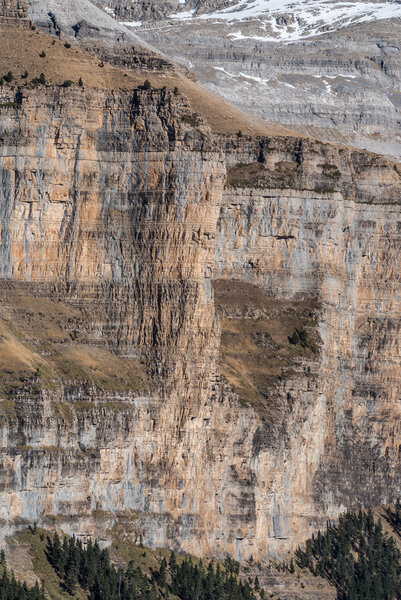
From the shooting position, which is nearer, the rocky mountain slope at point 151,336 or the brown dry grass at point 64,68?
the rocky mountain slope at point 151,336

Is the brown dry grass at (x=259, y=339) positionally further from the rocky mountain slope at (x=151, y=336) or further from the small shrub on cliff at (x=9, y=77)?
the small shrub on cliff at (x=9, y=77)

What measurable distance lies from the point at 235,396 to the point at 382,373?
23.4 metres

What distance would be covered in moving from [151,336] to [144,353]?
1.05m

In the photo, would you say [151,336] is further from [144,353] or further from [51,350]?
[51,350]

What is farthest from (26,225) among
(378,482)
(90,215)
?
(378,482)

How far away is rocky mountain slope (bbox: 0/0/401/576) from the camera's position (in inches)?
5463

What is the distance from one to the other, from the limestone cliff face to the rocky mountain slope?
12cm

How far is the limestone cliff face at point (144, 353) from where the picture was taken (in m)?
138

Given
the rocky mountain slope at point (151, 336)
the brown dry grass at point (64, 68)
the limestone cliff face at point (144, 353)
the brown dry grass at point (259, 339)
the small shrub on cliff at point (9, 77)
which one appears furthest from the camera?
the brown dry grass at point (64, 68)

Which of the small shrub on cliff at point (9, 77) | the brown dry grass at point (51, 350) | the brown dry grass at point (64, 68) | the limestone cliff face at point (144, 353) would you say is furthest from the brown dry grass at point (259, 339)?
the small shrub on cliff at point (9, 77)

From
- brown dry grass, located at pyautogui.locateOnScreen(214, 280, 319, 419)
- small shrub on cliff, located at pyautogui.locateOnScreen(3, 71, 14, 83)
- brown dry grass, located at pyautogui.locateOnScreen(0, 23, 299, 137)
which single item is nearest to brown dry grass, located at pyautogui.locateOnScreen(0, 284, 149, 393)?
brown dry grass, located at pyautogui.locateOnScreen(214, 280, 319, 419)

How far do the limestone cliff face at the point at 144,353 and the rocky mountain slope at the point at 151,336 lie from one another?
12cm

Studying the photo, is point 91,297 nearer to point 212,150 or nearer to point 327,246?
point 212,150

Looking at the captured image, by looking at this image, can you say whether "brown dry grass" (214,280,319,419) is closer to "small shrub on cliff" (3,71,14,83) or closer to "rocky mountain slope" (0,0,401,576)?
"rocky mountain slope" (0,0,401,576)
